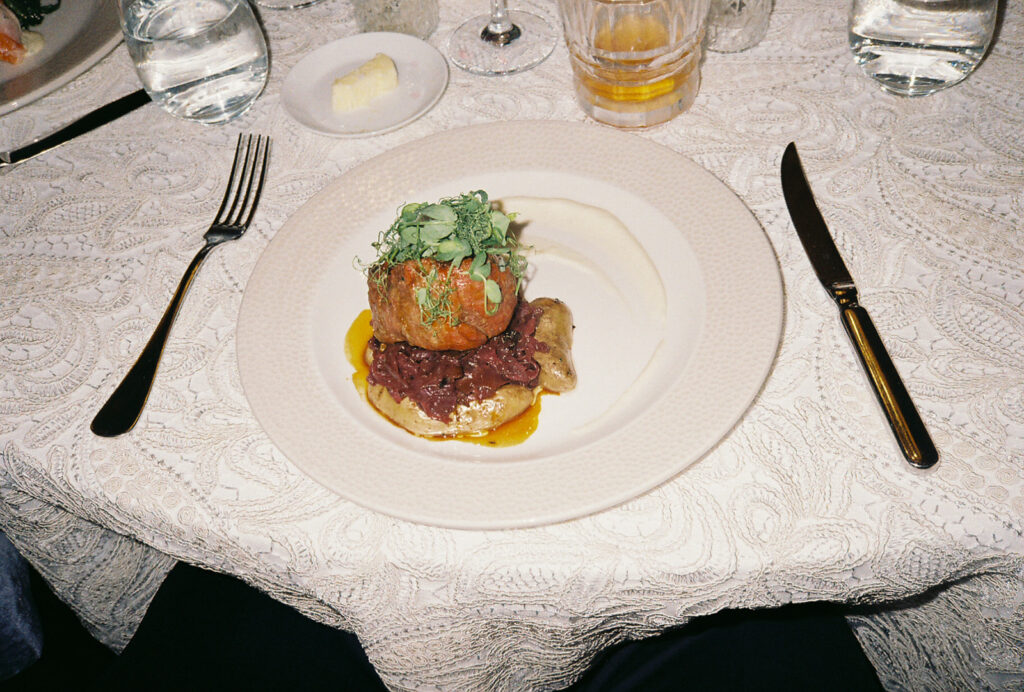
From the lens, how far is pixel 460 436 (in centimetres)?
132

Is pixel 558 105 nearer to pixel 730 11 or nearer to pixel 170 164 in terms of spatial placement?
pixel 730 11

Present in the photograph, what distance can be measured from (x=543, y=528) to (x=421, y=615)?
8.8 inches

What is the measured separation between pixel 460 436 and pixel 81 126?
1.37m

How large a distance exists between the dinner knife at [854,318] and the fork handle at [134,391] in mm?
1218

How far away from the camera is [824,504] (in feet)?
3.63

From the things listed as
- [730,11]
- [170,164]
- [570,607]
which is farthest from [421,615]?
[730,11]

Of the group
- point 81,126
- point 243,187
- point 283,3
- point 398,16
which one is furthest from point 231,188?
point 283,3

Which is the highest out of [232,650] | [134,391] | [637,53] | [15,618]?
[637,53]

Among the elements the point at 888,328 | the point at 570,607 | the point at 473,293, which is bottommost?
the point at 570,607

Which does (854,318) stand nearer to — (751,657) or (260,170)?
(751,657)

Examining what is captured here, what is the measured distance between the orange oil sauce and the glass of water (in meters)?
0.77

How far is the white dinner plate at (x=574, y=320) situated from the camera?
112 cm

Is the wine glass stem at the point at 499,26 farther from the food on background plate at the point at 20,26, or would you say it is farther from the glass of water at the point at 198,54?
the food on background plate at the point at 20,26

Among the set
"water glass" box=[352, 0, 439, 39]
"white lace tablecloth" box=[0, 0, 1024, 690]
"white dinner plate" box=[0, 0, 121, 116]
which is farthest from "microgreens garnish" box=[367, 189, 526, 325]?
"white dinner plate" box=[0, 0, 121, 116]
